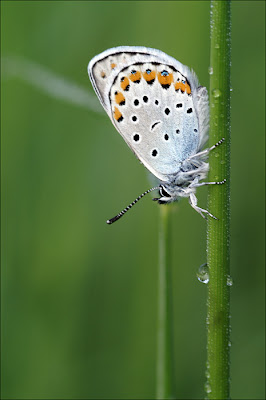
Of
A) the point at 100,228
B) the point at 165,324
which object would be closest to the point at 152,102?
the point at 165,324

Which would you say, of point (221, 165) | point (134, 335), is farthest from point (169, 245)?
point (134, 335)

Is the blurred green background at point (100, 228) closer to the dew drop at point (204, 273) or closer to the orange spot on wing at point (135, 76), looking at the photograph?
the orange spot on wing at point (135, 76)

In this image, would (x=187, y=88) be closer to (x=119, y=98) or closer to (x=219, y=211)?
(x=119, y=98)

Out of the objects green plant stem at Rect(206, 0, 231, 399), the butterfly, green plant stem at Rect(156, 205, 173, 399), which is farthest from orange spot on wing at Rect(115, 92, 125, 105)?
green plant stem at Rect(206, 0, 231, 399)

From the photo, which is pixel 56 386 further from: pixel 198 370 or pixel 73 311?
pixel 198 370

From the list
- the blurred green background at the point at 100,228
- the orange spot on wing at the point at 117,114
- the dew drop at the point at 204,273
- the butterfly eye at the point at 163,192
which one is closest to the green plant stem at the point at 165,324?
the dew drop at the point at 204,273

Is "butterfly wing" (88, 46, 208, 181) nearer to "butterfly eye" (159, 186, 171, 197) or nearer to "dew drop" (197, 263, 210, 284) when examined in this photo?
"butterfly eye" (159, 186, 171, 197)
